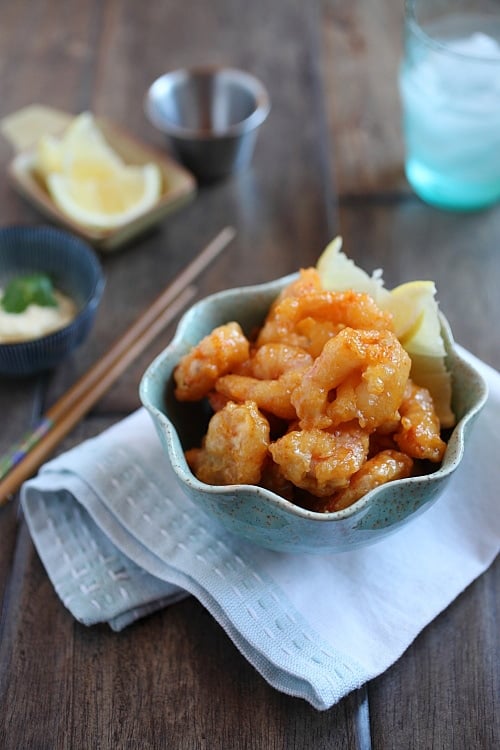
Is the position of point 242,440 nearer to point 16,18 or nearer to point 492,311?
point 492,311

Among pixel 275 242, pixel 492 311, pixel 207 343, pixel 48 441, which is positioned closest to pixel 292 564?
pixel 207 343

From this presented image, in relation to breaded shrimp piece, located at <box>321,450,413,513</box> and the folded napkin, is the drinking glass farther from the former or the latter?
breaded shrimp piece, located at <box>321,450,413,513</box>

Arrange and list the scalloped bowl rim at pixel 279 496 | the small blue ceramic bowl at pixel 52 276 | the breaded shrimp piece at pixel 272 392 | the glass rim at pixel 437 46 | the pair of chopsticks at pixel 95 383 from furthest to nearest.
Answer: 1. the glass rim at pixel 437 46
2. the small blue ceramic bowl at pixel 52 276
3. the pair of chopsticks at pixel 95 383
4. the breaded shrimp piece at pixel 272 392
5. the scalloped bowl rim at pixel 279 496

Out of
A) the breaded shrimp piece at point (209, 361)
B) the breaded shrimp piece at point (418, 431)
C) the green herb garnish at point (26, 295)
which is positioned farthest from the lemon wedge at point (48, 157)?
the breaded shrimp piece at point (418, 431)

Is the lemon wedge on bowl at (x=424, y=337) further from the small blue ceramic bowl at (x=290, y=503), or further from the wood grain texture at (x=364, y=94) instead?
the wood grain texture at (x=364, y=94)

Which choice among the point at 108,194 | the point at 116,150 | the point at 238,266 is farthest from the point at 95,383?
the point at 116,150

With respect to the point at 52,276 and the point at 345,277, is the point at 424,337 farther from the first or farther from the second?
the point at 52,276
